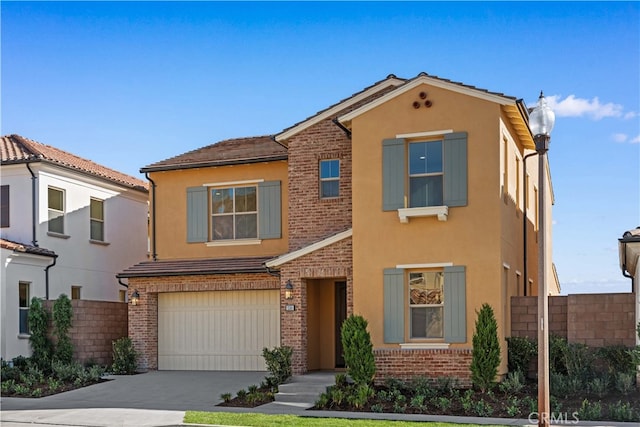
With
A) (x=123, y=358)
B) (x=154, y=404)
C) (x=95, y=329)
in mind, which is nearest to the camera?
(x=154, y=404)

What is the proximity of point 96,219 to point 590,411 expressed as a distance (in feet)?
55.7

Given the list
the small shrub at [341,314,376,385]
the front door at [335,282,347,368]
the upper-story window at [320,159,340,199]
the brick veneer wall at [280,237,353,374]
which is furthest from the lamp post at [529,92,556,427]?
the front door at [335,282,347,368]

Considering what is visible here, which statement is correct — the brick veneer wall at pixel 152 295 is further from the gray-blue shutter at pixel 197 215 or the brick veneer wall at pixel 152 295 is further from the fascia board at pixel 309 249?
the fascia board at pixel 309 249

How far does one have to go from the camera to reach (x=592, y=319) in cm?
1752

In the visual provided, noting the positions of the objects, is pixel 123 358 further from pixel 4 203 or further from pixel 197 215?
pixel 4 203

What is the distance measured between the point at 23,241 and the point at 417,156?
12.2 metres

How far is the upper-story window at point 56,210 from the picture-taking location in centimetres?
2383

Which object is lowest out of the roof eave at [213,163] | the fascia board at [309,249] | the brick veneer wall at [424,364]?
the brick veneer wall at [424,364]

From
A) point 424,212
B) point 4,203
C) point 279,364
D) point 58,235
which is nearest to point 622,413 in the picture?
point 424,212

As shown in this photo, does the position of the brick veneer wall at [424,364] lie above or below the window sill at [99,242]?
below

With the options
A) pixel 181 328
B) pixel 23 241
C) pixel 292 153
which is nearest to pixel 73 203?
pixel 23 241

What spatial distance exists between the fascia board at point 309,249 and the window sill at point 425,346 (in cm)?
290

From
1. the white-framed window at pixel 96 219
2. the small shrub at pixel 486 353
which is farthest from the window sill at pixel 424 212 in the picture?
the white-framed window at pixel 96 219

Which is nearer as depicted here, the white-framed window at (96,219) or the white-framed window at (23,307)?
the white-framed window at (23,307)
